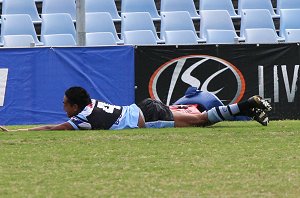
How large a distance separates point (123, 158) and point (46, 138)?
A: 2410 millimetres

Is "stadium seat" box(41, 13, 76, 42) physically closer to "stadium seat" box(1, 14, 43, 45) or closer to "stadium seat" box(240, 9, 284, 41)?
"stadium seat" box(1, 14, 43, 45)

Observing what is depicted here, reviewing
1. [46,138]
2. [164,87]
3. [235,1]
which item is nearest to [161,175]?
[46,138]

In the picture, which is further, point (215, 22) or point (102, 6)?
point (102, 6)

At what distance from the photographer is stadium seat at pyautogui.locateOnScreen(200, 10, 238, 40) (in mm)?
18703

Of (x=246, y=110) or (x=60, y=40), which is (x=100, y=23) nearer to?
(x=60, y=40)

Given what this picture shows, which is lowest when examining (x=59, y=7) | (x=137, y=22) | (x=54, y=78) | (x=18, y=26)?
(x=54, y=78)

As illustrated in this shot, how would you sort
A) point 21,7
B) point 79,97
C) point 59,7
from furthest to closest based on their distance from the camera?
point 59,7 < point 21,7 < point 79,97

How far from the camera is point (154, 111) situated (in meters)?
11.3

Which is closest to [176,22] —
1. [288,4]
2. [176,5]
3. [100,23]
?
[176,5]

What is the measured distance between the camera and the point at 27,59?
1393 centimetres

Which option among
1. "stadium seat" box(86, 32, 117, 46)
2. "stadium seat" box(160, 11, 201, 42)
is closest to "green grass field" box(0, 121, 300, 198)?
"stadium seat" box(86, 32, 117, 46)

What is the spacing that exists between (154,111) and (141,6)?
8634 millimetres

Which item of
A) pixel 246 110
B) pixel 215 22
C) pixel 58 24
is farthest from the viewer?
pixel 215 22

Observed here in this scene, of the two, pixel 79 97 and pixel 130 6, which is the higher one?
pixel 130 6
